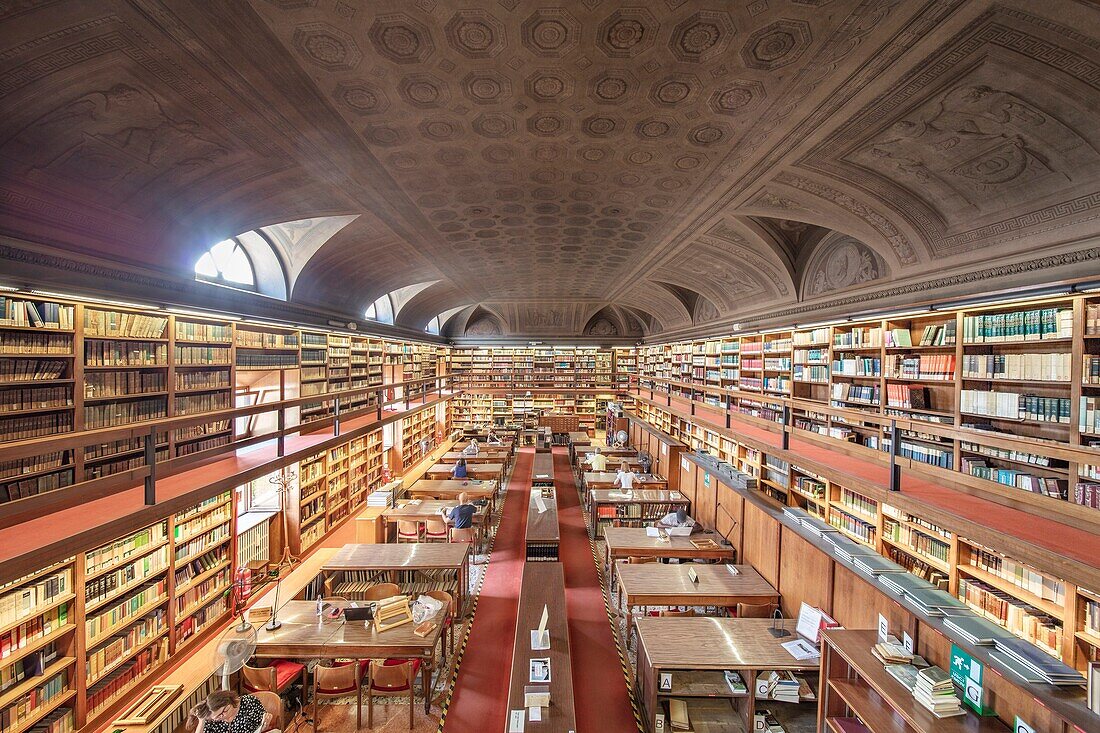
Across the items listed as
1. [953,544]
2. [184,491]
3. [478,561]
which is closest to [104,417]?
[184,491]

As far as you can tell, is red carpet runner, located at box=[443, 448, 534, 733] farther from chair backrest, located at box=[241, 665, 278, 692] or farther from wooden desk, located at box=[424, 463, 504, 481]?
chair backrest, located at box=[241, 665, 278, 692]

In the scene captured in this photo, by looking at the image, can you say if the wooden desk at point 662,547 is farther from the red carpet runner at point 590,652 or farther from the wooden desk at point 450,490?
the wooden desk at point 450,490

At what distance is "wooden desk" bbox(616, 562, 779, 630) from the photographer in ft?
16.3

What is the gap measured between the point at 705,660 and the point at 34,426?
6.92 metres

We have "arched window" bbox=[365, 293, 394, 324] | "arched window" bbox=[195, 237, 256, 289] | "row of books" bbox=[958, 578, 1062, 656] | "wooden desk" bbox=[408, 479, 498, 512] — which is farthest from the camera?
"arched window" bbox=[365, 293, 394, 324]

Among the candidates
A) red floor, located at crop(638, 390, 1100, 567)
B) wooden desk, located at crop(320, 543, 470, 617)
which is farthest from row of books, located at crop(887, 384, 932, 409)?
wooden desk, located at crop(320, 543, 470, 617)

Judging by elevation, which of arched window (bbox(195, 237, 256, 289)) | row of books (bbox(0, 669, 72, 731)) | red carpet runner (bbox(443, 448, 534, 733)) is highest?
arched window (bbox(195, 237, 256, 289))

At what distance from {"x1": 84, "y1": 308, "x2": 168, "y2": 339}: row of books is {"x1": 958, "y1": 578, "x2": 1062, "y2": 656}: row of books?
930cm

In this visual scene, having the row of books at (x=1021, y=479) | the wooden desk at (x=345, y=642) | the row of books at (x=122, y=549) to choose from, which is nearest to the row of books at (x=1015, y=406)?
the row of books at (x=1021, y=479)

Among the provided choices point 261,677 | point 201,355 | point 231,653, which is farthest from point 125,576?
point 201,355

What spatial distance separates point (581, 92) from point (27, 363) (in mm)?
6129

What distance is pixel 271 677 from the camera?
4262 mm

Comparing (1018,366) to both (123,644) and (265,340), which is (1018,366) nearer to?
(123,644)

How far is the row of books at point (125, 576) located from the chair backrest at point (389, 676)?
281cm
